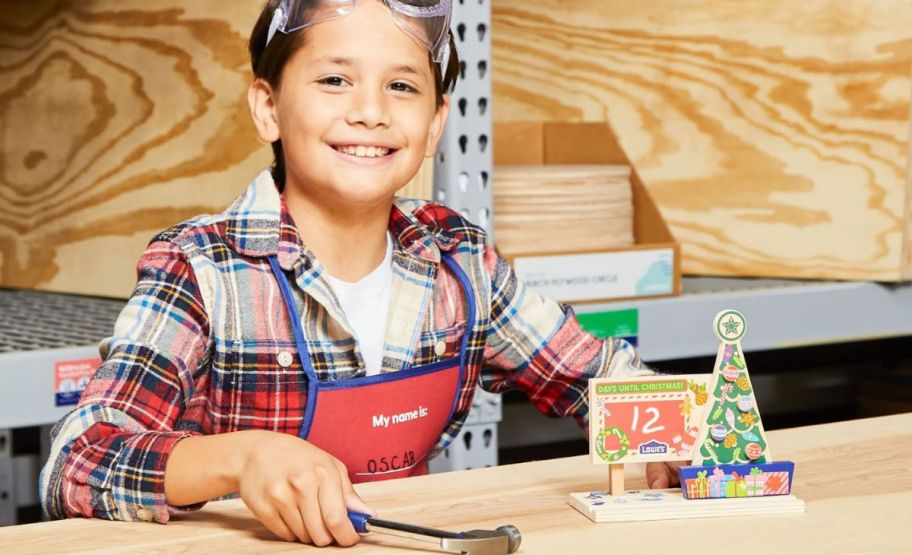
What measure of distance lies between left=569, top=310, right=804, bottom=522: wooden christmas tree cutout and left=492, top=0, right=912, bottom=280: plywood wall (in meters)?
1.08

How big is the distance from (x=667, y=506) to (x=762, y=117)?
125 centimetres

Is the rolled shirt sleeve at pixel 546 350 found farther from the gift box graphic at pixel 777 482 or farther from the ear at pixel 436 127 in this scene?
the gift box graphic at pixel 777 482

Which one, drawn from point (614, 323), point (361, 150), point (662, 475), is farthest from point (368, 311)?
point (614, 323)

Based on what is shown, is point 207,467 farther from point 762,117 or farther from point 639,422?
point 762,117

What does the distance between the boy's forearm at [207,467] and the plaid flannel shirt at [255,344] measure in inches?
0.5

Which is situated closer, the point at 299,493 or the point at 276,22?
the point at 299,493

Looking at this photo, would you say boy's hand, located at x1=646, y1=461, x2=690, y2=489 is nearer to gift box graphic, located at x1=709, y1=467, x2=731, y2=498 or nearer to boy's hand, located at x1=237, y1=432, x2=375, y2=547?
gift box graphic, located at x1=709, y1=467, x2=731, y2=498

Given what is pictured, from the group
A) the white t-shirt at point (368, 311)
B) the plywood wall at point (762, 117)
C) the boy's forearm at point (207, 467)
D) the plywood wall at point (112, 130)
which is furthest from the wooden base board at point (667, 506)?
the plywood wall at point (762, 117)

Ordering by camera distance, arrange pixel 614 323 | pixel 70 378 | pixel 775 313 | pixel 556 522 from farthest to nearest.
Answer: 1. pixel 775 313
2. pixel 614 323
3. pixel 70 378
4. pixel 556 522

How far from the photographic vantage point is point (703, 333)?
6.40ft

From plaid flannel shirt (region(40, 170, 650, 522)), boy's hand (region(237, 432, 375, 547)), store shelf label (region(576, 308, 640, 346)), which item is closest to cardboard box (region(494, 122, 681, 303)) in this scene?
store shelf label (region(576, 308, 640, 346))

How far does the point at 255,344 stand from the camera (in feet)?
4.09

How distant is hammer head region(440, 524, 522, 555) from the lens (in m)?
0.84

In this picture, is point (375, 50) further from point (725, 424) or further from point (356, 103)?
point (725, 424)
